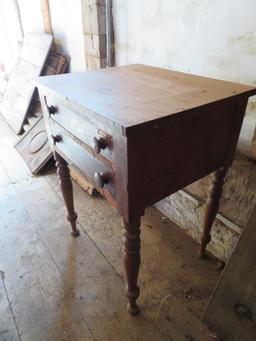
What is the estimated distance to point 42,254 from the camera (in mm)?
1421

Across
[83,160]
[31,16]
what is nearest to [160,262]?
[83,160]

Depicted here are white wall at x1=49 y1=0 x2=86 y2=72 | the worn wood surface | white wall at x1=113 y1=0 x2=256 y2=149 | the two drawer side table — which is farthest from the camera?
the worn wood surface

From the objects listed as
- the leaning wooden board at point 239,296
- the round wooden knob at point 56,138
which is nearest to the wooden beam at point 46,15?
the round wooden knob at point 56,138

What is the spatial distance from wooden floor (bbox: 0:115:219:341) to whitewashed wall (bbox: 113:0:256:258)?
0.63 feet

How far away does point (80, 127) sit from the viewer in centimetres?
85

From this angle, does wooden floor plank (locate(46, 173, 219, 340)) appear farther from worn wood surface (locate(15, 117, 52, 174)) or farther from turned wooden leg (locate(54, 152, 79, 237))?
worn wood surface (locate(15, 117, 52, 174))

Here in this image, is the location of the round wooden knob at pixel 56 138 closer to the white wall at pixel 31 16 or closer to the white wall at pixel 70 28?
the white wall at pixel 70 28

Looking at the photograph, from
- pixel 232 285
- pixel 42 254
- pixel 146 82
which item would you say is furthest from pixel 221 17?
pixel 42 254

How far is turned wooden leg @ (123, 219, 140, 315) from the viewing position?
849 mm

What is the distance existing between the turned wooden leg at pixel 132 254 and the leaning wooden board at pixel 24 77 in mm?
2162

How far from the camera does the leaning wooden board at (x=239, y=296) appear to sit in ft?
2.78

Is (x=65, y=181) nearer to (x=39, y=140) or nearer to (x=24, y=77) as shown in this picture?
(x=39, y=140)

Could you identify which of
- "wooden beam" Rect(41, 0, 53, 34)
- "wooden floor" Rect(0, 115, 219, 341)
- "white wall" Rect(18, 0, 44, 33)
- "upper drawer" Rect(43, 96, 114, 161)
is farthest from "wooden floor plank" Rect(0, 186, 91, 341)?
"white wall" Rect(18, 0, 44, 33)

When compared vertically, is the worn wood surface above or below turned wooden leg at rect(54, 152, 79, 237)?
below
